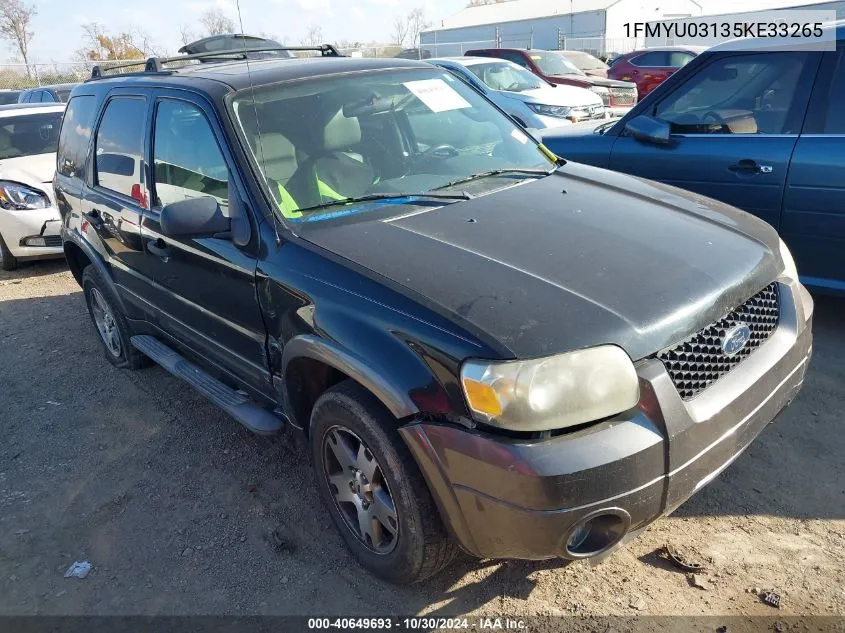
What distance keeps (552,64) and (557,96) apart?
4269 mm

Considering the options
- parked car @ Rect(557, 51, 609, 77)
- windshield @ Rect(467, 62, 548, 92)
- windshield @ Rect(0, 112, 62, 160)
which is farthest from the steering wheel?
parked car @ Rect(557, 51, 609, 77)

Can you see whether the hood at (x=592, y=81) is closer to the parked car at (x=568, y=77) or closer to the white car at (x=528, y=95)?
the parked car at (x=568, y=77)

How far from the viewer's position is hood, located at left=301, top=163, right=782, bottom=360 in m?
2.11

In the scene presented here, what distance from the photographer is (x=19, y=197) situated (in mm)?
7176

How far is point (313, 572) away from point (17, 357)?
3660mm

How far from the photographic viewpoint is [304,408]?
113 inches

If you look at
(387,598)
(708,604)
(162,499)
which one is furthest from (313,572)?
(708,604)

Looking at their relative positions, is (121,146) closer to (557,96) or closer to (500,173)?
(500,173)

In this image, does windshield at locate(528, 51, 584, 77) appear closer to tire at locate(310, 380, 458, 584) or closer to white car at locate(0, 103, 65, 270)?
white car at locate(0, 103, 65, 270)

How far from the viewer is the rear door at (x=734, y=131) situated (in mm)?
4141

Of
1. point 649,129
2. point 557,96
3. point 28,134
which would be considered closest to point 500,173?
point 649,129

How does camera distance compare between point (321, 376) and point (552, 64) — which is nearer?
point (321, 376)

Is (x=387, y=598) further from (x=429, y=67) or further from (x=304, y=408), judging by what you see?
(x=429, y=67)

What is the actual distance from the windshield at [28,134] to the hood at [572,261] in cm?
701
